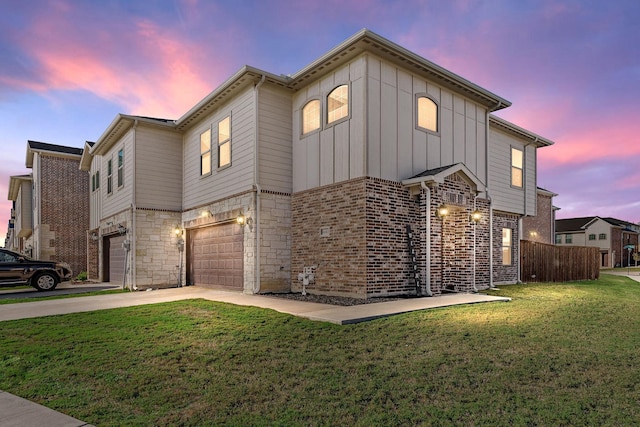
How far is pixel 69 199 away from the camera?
2414 centimetres

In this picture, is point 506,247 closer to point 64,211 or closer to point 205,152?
point 205,152

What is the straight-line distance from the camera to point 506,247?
1603 centimetres

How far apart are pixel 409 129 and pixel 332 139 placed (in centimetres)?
217

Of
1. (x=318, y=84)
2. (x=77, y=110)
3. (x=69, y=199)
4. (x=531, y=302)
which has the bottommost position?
(x=531, y=302)

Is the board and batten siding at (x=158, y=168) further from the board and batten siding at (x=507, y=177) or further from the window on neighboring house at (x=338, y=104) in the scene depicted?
the board and batten siding at (x=507, y=177)

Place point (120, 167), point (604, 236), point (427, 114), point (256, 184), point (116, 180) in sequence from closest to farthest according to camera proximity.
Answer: point (256, 184) < point (427, 114) < point (120, 167) < point (116, 180) < point (604, 236)

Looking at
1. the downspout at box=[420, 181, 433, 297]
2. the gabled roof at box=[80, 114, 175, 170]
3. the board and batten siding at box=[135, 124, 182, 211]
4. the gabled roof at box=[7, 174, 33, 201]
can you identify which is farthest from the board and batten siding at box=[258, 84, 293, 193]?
the gabled roof at box=[7, 174, 33, 201]

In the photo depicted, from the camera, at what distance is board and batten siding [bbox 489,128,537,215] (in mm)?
15312

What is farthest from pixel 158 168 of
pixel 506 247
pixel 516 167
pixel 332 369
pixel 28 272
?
pixel 516 167

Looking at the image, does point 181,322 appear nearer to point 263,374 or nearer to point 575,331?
point 263,374

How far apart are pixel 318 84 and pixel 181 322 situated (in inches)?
294

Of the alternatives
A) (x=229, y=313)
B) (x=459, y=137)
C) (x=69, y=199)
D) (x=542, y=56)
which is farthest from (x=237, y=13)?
(x=69, y=199)

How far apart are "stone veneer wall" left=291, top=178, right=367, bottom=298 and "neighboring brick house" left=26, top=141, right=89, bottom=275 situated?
60.3 ft

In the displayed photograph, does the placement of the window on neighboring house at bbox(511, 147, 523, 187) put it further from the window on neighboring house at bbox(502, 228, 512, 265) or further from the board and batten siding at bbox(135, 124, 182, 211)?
the board and batten siding at bbox(135, 124, 182, 211)
